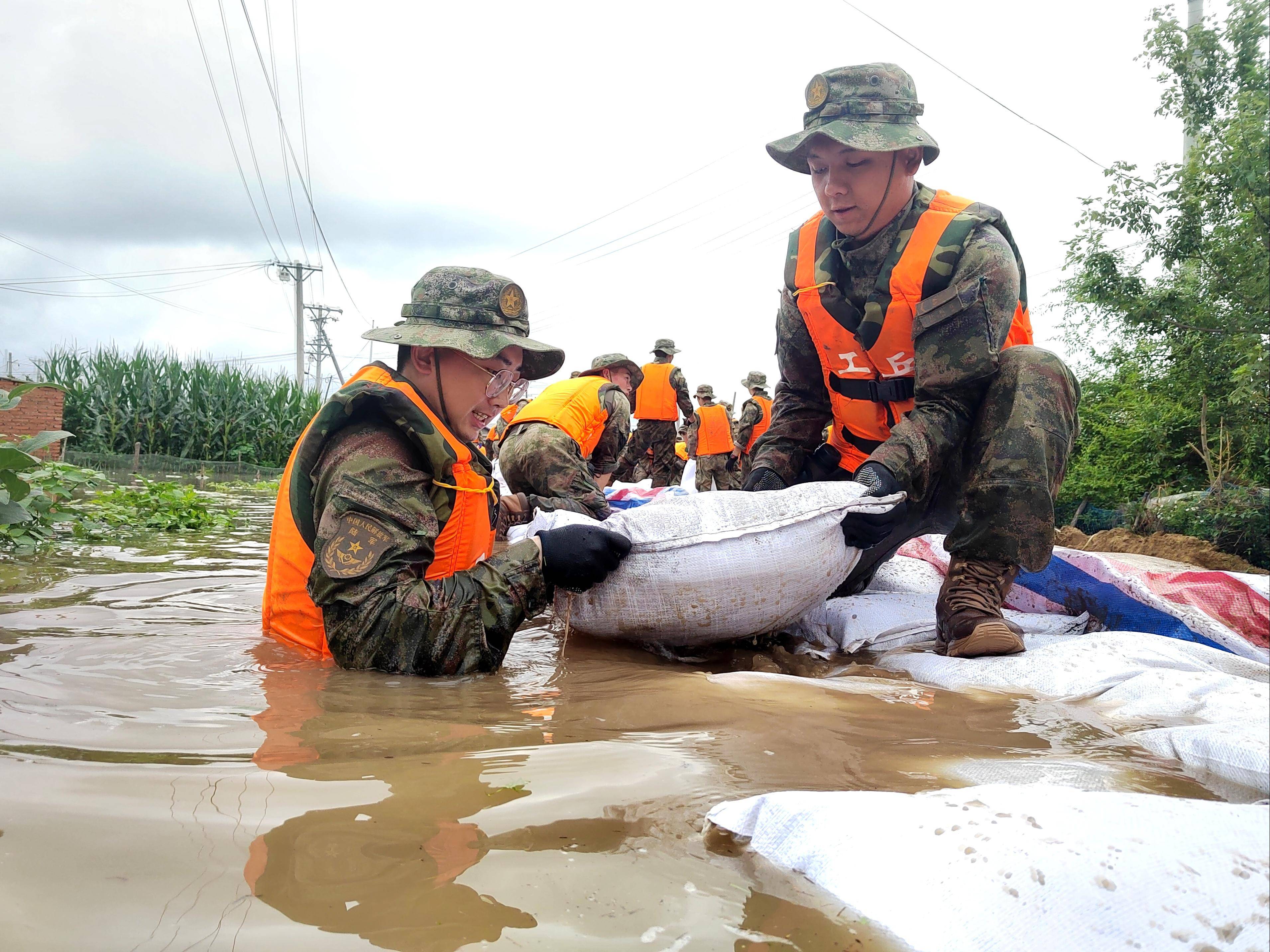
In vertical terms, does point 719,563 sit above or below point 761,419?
below

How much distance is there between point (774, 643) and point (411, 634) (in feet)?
3.44

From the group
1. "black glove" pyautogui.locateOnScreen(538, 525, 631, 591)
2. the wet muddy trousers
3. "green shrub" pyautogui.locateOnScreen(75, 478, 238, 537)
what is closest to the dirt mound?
the wet muddy trousers

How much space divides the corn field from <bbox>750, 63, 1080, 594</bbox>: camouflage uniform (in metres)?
15.1

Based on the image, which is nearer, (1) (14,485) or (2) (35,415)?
(1) (14,485)

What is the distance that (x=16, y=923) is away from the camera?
0.75 m

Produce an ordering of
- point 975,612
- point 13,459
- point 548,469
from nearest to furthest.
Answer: point 975,612 < point 13,459 < point 548,469

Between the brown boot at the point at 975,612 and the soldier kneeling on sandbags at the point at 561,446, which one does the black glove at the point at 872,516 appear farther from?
the soldier kneeling on sandbags at the point at 561,446

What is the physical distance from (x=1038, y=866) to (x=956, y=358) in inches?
70.7

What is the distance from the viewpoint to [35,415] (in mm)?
10672

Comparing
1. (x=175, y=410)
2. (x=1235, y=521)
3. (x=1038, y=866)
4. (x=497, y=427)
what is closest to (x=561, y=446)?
(x=497, y=427)

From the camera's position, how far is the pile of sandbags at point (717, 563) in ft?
6.87

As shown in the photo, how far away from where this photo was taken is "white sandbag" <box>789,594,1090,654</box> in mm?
2393

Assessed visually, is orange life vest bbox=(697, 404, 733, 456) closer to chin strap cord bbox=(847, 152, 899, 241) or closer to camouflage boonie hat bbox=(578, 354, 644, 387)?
camouflage boonie hat bbox=(578, 354, 644, 387)

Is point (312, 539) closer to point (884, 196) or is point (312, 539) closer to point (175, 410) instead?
point (884, 196)
